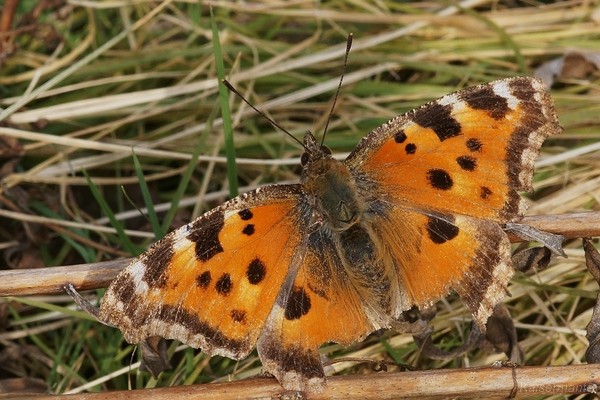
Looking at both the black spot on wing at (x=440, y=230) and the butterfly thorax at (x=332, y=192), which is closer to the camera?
the black spot on wing at (x=440, y=230)

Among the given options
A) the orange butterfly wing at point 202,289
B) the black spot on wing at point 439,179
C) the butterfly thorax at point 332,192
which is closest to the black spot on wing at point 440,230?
the black spot on wing at point 439,179

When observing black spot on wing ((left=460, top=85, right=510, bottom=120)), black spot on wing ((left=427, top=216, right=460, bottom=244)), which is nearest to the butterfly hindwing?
black spot on wing ((left=427, top=216, right=460, bottom=244))

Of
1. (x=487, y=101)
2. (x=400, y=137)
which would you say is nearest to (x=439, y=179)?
(x=400, y=137)

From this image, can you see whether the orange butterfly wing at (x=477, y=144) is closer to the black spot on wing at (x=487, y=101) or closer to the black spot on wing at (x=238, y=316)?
the black spot on wing at (x=487, y=101)

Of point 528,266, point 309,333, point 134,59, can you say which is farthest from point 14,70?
point 528,266

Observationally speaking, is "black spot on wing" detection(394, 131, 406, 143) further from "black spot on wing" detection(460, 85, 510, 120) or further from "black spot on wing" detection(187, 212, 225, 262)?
"black spot on wing" detection(187, 212, 225, 262)

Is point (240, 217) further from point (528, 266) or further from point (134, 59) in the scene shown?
point (134, 59)
